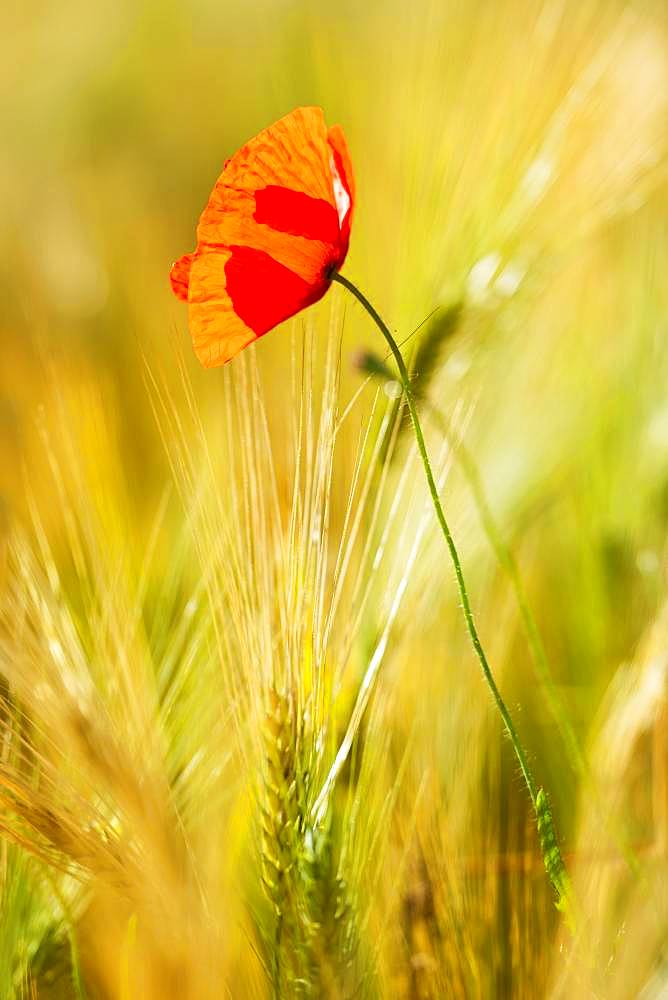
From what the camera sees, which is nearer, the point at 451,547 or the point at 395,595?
the point at 451,547

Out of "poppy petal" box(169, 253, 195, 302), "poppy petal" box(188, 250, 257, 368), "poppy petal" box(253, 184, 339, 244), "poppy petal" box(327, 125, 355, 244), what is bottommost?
"poppy petal" box(188, 250, 257, 368)

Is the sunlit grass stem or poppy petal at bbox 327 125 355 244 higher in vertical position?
poppy petal at bbox 327 125 355 244

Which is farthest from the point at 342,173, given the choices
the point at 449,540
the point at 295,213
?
the point at 449,540

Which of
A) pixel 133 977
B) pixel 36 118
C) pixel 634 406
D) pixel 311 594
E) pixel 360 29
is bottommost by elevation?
pixel 133 977

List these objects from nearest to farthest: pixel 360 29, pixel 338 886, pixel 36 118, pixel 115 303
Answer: pixel 338 886
pixel 115 303
pixel 360 29
pixel 36 118

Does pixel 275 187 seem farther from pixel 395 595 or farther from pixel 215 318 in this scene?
pixel 395 595

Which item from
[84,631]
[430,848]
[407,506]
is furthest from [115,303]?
[430,848]

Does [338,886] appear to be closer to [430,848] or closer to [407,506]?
[430,848]
